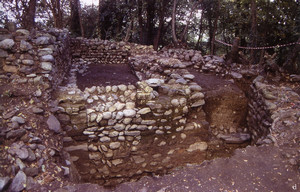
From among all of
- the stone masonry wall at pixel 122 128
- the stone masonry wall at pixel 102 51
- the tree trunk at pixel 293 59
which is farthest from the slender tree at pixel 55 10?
the tree trunk at pixel 293 59

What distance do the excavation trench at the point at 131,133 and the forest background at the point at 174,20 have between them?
405 centimetres

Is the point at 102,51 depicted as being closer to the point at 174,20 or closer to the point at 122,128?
the point at 174,20

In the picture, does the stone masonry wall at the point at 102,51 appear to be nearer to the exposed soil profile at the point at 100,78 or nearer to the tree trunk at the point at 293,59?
the exposed soil profile at the point at 100,78

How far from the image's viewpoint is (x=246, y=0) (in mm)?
8859

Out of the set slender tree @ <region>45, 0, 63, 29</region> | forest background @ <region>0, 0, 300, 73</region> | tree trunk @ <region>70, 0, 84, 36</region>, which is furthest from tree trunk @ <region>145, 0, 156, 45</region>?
slender tree @ <region>45, 0, 63, 29</region>

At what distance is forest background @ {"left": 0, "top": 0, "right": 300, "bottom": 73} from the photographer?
7.86 m

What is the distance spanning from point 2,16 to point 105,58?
4.60 meters

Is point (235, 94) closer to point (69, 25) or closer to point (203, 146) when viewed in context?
point (203, 146)

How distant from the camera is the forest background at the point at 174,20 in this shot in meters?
7.86

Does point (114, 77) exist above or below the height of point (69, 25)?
below

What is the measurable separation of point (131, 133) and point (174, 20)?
7.64 meters

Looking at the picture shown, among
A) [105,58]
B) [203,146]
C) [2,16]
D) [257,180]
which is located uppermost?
[2,16]

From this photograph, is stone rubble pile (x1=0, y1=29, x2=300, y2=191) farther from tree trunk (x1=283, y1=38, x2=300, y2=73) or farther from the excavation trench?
tree trunk (x1=283, y1=38, x2=300, y2=73)

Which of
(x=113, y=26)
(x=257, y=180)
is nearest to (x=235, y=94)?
(x=257, y=180)
